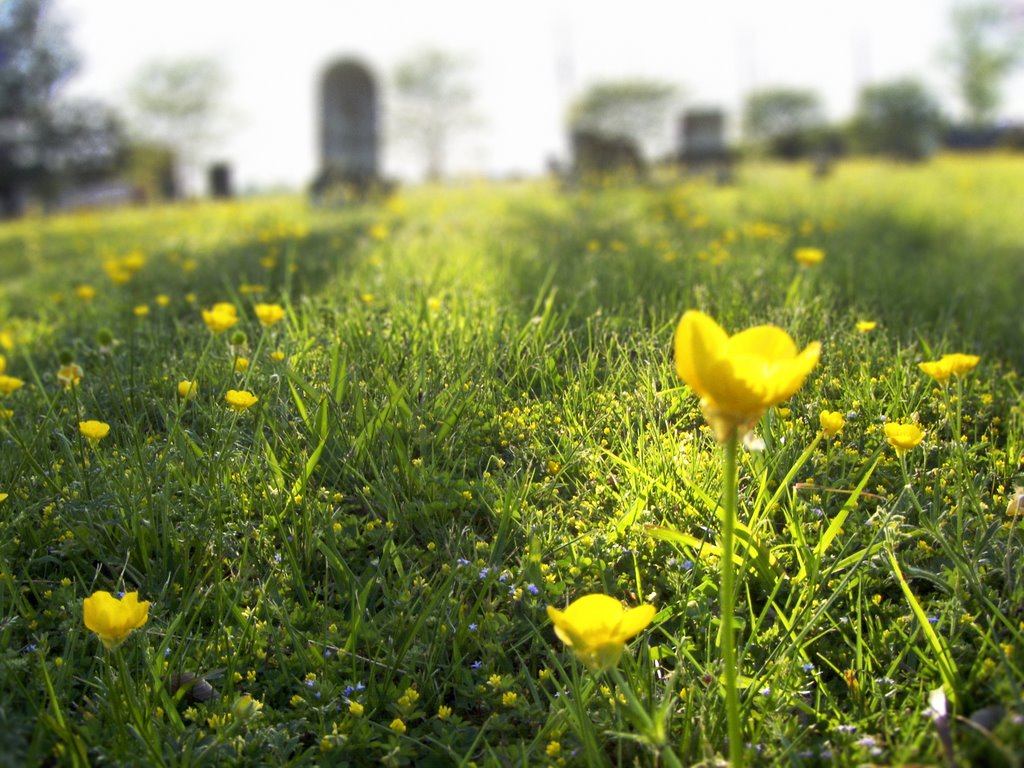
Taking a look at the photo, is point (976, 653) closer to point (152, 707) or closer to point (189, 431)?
point (152, 707)

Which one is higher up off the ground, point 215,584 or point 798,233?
point 798,233

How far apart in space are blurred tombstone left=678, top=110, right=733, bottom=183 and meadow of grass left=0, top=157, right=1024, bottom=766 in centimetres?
1155

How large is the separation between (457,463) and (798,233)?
3.90m

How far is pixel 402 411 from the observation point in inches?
84.0

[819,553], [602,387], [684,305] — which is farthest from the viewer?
[684,305]

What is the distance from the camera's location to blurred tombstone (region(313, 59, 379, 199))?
35.5ft

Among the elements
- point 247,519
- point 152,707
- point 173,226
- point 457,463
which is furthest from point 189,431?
point 173,226

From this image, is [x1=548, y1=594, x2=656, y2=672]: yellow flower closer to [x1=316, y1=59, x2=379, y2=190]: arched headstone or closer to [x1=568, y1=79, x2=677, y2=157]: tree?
[x1=316, y1=59, x2=379, y2=190]: arched headstone

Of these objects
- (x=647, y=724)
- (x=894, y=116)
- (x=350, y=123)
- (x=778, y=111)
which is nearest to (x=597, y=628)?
(x=647, y=724)

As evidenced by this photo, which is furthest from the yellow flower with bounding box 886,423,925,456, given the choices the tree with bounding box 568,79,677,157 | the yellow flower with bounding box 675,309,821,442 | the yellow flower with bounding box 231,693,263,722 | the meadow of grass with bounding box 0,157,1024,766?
the tree with bounding box 568,79,677,157

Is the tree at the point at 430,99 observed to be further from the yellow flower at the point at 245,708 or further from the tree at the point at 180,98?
the yellow flower at the point at 245,708

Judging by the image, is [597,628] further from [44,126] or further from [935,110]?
[935,110]

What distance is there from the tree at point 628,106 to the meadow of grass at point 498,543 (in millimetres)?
39192

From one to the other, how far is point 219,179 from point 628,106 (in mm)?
28352
